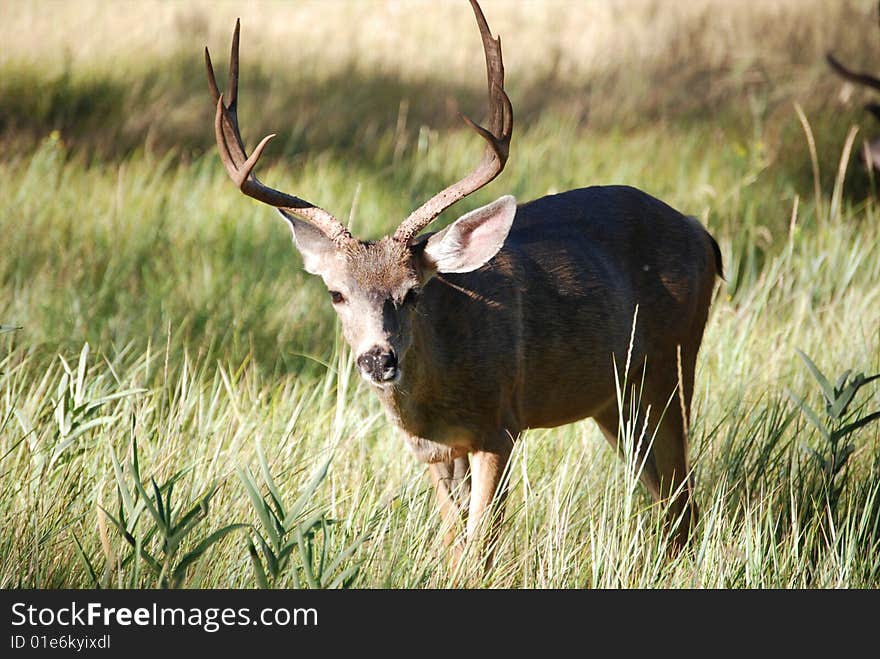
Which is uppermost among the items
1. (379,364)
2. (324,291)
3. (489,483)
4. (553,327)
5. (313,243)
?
(313,243)

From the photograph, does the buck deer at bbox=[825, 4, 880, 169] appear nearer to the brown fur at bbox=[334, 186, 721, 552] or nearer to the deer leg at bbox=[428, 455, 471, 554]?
the brown fur at bbox=[334, 186, 721, 552]

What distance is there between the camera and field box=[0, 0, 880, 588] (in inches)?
150

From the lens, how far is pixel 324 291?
6395 millimetres

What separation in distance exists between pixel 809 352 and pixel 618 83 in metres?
5.40

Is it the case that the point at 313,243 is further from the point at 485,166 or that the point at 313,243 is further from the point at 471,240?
the point at 485,166

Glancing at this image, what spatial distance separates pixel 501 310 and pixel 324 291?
→ 1895 millimetres

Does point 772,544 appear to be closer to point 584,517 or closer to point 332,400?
point 584,517

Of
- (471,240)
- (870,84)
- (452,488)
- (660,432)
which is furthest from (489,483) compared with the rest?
(870,84)

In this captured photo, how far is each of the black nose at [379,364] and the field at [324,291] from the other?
0.39 metres

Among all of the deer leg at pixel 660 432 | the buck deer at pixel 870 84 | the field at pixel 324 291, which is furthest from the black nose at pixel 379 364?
the buck deer at pixel 870 84

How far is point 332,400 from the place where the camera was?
5355 millimetres

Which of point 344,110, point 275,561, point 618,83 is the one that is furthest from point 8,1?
point 275,561

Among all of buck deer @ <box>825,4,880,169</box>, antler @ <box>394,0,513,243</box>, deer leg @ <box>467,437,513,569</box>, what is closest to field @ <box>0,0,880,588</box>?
deer leg @ <box>467,437,513,569</box>

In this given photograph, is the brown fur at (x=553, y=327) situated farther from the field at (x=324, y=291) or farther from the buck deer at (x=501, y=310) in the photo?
the field at (x=324, y=291)
